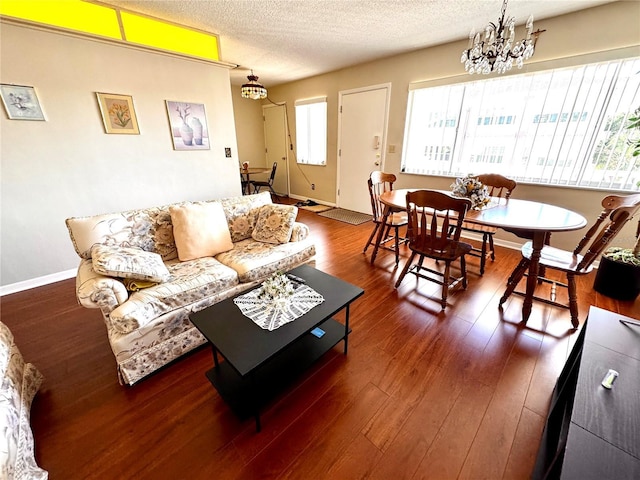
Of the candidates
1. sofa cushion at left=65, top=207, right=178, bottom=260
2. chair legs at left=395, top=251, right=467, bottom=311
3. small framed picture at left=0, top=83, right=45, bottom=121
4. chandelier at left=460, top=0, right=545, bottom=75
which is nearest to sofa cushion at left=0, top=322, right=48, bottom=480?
sofa cushion at left=65, top=207, right=178, bottom=260

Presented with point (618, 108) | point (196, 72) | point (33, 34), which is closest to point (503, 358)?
point (618, 108)

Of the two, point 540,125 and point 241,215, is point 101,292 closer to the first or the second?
point 241,215

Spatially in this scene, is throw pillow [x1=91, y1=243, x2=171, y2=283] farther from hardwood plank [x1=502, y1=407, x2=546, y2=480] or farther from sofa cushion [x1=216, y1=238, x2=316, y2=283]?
hardwood plank [x1=502, y1=407, x2=546, y2=480]

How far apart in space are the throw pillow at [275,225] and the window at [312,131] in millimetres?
3089

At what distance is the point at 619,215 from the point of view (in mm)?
1457

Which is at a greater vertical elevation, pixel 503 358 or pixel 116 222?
pixel 116 222

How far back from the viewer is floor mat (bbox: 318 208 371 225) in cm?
435

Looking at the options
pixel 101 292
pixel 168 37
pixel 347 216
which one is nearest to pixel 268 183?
Answer: pixel 347 216

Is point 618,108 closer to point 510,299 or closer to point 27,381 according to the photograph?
point 510,299

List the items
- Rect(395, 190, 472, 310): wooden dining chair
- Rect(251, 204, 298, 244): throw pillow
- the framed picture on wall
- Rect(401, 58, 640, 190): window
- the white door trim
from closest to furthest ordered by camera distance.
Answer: Rect(395, 190, 472, 310): wooden dining chair → Rect(251, 204, 298, 244): throw pillow → Rect(401, 58, 640, 190): window → the framed picture on wall → the white door trim

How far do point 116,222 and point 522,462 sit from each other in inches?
103

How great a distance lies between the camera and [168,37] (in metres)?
2.79

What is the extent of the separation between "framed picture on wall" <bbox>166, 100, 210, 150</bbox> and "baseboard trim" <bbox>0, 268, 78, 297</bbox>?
174cm

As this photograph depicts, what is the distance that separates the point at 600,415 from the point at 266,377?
1.28m
